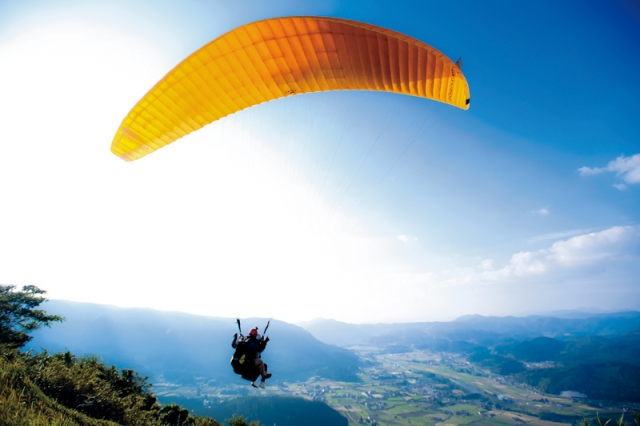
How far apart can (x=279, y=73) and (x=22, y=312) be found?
23.5 metres

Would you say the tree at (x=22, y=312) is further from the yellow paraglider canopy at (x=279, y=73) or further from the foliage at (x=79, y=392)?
the yellow paraglider canopy at (x=279, y=73)

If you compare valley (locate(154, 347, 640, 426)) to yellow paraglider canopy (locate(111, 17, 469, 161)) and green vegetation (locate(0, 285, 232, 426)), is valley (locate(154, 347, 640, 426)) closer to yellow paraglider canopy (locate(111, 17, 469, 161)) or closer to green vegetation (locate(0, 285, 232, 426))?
green vegetation (locate(0, 285, 232, 426))

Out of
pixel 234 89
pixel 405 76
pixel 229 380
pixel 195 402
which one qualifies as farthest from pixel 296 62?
pixel 229 380

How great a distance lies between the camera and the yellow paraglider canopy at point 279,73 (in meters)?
6.30

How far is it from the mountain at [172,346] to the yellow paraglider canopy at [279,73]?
129098 mm

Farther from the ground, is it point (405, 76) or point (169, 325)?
point (405, 76)

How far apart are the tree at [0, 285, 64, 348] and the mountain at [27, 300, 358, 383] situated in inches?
4668

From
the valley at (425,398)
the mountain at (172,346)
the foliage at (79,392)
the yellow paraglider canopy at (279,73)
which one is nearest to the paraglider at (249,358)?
the foliage at (79,392)

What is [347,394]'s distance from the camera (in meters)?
85.4

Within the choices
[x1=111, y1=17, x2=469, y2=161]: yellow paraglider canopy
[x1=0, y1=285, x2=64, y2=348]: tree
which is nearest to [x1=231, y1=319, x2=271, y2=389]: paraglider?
[x1=111, y1=17, x2=469, y2=161]: yellow paraglider canopy

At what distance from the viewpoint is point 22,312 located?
17359mm

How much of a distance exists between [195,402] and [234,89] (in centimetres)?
9765

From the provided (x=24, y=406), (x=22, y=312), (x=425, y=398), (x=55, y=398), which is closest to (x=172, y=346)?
(x=425, y=398)

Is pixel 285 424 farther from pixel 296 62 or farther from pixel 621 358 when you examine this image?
pixel 621 358
